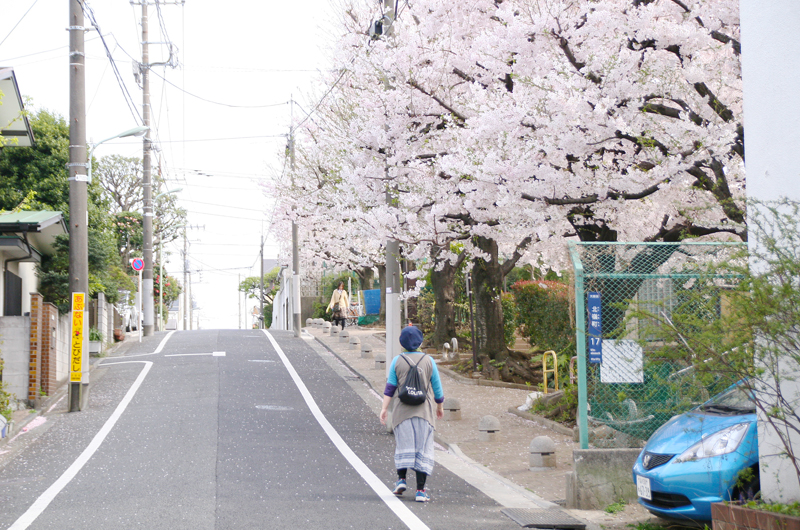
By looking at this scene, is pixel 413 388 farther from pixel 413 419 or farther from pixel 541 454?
pixel 541 454

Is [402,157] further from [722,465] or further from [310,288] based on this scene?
[310,288]

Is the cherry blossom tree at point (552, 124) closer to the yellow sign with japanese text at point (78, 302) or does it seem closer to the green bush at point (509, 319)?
the yellow sign with japanese text at point (78, 302)

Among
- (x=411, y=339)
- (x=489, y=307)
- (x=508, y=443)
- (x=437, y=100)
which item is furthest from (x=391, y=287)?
(x=411, y=339)

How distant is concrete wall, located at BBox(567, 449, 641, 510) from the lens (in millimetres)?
7449

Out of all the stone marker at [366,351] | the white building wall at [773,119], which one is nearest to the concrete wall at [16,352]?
the stone marker at [366,351]

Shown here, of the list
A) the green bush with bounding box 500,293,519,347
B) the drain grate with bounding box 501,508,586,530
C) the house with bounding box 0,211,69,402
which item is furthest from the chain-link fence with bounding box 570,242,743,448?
the green bush with bounding box 500,293,519,347

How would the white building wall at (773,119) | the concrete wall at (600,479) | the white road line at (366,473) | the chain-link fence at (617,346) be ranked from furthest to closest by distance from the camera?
the chain-link fence at (617,346), the concrete wall at (600,479), the white road line at (366,473), the white building wall at (773,119)

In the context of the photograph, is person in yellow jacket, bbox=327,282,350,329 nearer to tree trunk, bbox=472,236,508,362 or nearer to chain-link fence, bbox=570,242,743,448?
tree trunk, bbox=472,236,508,362

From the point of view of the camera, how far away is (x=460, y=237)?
47.2ft

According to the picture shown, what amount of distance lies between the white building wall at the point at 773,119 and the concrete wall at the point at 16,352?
1272 centimetres

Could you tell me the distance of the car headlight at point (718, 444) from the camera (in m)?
6.29

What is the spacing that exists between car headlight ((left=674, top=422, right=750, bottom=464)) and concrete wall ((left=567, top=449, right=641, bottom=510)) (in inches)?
46.3

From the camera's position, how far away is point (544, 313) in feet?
64.7

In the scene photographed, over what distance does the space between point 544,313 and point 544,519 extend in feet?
43.1
